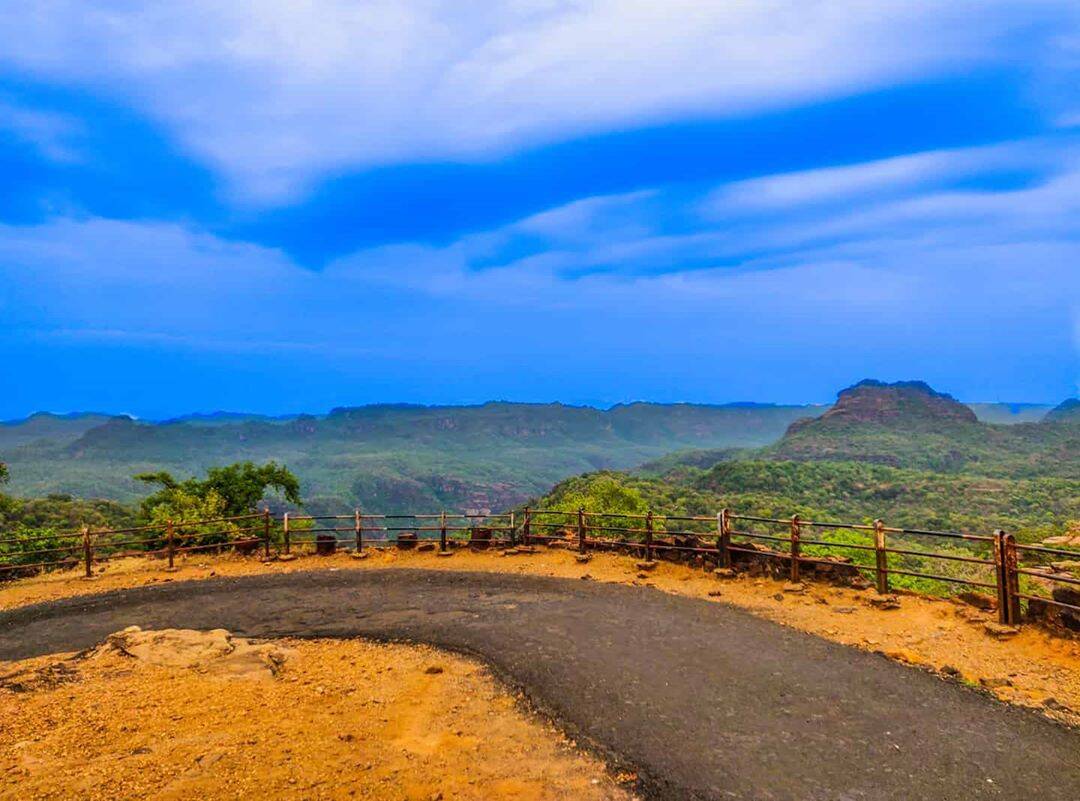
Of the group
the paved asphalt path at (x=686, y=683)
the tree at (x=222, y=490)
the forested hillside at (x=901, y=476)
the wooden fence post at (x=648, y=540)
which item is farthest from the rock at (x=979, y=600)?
the tree at (x=222, y=490)

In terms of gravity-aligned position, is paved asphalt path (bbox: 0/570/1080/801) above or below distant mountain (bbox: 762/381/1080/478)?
below

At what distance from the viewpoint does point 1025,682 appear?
25.4 feet

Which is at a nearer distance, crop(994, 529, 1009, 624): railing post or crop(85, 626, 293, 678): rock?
crop(85, 626, 293, 678): rock

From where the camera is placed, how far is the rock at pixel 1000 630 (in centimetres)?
920

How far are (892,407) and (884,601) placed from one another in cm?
11682

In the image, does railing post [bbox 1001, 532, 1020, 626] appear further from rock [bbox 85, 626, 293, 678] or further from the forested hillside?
the forested hillside

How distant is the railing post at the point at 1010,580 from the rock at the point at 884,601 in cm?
172

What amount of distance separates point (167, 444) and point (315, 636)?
211398 millimetres

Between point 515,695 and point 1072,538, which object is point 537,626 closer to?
point 515,695

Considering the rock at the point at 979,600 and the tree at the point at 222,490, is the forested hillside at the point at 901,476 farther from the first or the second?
the tree at the point at 222,490

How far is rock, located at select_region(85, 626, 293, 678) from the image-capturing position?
8.75m

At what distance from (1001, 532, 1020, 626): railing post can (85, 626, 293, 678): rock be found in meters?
11.1

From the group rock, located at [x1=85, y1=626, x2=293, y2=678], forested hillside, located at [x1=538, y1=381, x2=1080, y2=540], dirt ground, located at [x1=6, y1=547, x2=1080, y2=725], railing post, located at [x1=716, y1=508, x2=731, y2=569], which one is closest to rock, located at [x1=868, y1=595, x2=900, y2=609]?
dirt ground, located at [x1=6, y1=547, x2=1080, y2=725]

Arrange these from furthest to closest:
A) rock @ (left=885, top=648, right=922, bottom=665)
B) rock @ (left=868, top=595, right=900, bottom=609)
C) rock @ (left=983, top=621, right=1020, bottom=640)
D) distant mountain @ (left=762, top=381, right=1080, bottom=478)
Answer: distant mountain @ (left=762, top=381, right=1080, bottom=478)
rock @ (left=868, top=595, right=900, bottom=609)
rock @ (left=983, top=621, right=1020, bottom=640)
rock @ (left=885, top=648, right=922, bottom=665)
